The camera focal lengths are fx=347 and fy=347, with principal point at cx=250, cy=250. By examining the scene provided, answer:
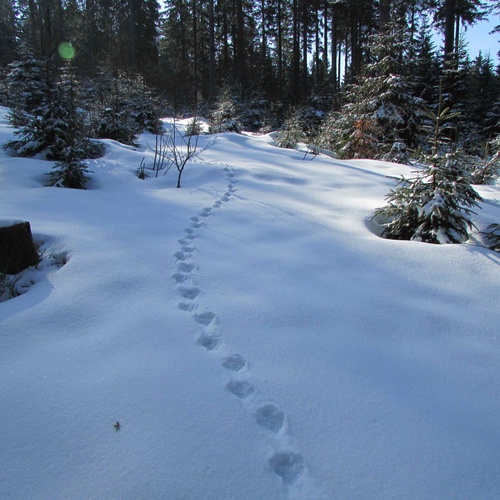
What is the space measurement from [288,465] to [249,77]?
25484 mm

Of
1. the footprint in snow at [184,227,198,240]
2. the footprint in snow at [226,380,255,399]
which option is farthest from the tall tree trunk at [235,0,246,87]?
the footprint in snow at [226,380,255,399]

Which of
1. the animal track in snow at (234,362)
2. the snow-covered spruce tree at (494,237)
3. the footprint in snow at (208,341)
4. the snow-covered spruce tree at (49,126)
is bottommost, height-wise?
the animal track in snow at (234,362)

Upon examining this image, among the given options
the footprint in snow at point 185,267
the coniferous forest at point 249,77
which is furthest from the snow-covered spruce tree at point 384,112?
the footprint in snow at point 185,267

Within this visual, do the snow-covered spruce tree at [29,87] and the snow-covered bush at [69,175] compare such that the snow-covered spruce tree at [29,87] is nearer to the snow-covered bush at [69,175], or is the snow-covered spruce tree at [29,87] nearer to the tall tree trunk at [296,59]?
the snow-covered bush at [69,175]

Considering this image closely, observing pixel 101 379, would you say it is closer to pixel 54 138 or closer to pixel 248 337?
pixel 248 337

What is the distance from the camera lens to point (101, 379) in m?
1.79

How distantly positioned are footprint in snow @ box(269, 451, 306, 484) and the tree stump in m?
2.58

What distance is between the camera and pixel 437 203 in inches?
134

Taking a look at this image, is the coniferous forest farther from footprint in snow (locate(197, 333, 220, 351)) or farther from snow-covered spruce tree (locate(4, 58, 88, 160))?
footprint in snow (locate(197, 333, 220, 351))

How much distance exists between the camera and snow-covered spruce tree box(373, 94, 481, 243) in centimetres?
344

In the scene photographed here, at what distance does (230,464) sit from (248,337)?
0.82 meters

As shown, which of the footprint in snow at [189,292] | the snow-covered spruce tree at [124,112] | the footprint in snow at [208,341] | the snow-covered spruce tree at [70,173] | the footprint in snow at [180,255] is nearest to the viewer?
the footprint in snow at [208,341]

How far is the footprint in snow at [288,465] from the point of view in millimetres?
1380

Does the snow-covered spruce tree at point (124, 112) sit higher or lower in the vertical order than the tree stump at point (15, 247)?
higher
